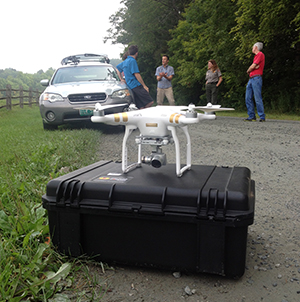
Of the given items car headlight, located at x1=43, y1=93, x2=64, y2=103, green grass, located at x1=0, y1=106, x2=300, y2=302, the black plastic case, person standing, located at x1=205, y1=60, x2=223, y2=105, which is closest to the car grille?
car headlight, located at x1=43, y1=93, x2=64, y2=103

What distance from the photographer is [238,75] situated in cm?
1697

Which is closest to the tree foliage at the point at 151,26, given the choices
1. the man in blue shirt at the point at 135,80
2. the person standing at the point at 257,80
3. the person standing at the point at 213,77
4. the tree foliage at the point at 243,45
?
the tree foliage at the point at 243,45

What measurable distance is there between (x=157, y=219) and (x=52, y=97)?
7.10m

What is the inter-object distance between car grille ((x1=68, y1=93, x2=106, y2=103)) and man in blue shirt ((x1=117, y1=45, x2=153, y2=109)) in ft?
2.75

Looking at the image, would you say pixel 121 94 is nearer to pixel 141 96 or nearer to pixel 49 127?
pixel 141 96

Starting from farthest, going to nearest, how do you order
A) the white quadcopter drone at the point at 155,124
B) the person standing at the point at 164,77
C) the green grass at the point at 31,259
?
the person standing at the point at 164,77 < the white quadcopter drone at the point at 155,124 < the green grass at the point at 31,259

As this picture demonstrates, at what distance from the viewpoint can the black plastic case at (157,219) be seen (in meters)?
2.04

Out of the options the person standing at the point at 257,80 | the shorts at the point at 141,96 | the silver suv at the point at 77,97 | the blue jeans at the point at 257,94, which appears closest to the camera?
the silver suv at the point at 77,97

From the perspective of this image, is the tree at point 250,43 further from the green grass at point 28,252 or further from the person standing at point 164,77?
the green grass at point 28,252

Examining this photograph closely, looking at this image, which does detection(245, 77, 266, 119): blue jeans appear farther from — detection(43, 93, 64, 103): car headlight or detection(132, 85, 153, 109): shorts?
detection(43, 93, 64, 103): car headlight

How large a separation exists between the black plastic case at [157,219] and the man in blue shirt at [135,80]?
21.6ft

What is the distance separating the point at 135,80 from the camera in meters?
8.78

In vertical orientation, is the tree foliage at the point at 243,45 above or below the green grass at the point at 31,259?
above

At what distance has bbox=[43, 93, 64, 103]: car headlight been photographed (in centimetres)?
853
